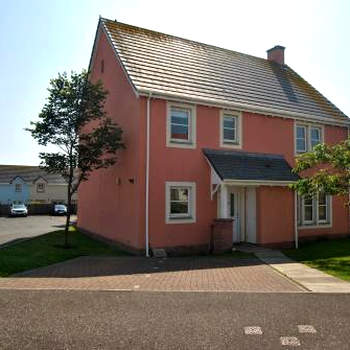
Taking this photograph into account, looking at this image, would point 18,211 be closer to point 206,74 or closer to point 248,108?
point 206,74

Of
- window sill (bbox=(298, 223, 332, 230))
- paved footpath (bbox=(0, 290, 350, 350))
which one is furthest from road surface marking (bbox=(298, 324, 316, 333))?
window sill (bbox=(298, 223, 332, 230))

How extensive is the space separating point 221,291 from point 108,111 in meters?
11.7

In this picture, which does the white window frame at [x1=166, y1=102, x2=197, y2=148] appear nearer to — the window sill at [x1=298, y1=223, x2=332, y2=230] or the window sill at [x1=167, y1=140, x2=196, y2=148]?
the window sill at [x1=167, y1=140, x2=196, y2=148]

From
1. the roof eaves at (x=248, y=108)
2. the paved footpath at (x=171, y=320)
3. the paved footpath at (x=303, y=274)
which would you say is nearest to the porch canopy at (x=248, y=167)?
the roof eaves at (x=248, y=108)

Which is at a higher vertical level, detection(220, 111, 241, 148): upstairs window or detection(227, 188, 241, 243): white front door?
detection(220, 111, 241, 148): upstairs window

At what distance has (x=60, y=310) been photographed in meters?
7.43

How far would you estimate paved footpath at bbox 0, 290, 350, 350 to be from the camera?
231 inches

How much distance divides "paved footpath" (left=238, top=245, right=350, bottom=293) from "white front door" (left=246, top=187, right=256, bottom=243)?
5.56 feet

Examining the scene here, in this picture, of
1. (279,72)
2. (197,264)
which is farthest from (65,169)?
(279,72)

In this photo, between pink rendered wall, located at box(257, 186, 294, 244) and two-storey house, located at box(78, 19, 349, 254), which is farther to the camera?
pink rendered wall, located at box(257, 186, 294, 244)

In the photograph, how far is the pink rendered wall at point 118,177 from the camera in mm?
15461

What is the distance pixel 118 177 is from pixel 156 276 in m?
6.82

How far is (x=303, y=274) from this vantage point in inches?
448

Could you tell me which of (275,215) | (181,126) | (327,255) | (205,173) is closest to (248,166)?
(205,173)
